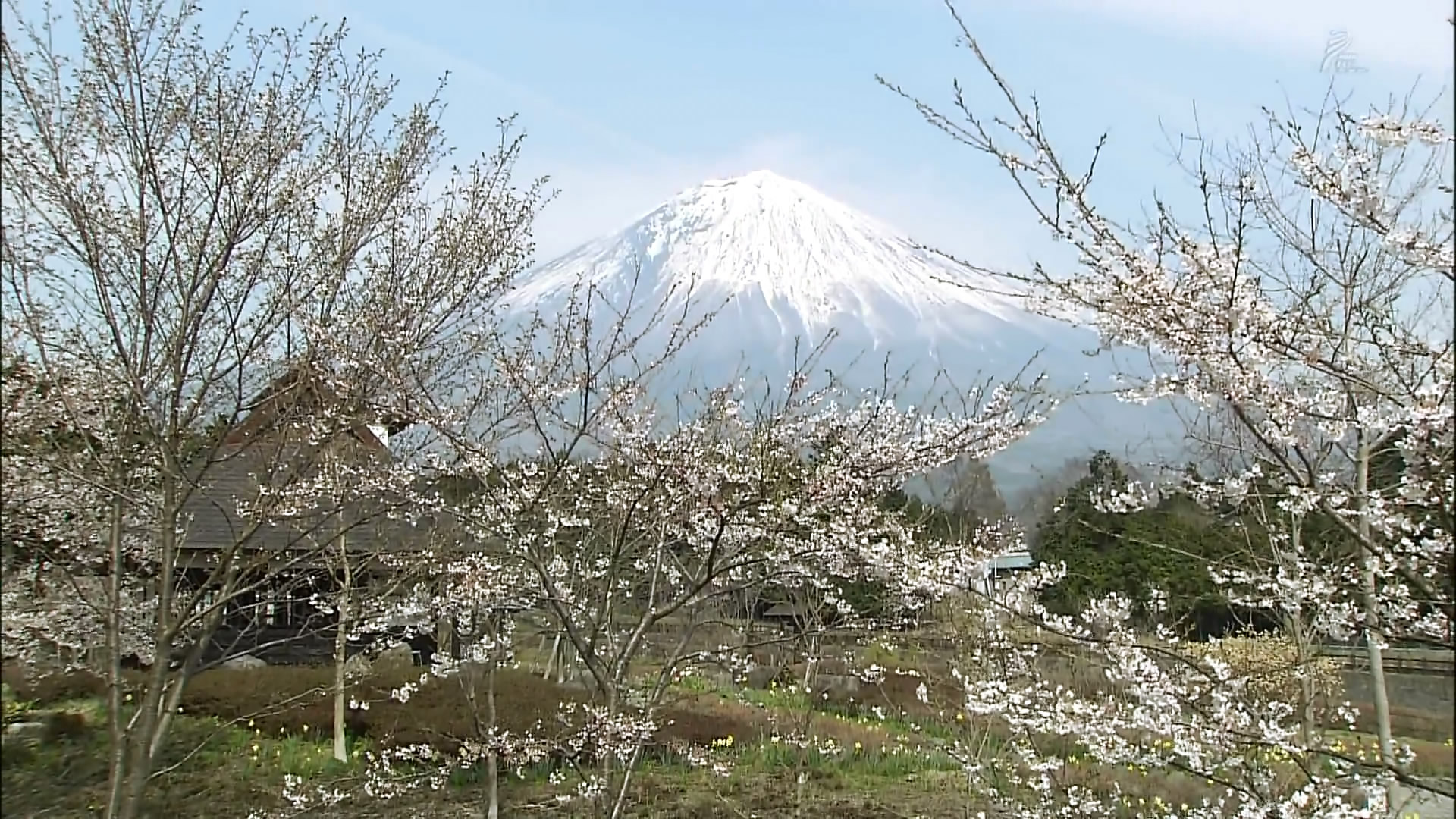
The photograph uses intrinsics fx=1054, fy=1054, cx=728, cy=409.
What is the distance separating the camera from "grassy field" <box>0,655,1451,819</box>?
16.5 feet

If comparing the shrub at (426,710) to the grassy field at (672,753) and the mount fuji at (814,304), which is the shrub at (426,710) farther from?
the mount fuji at (814,304)

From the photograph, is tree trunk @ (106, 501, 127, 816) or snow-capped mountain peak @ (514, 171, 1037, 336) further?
snow-capped mountain peak @ (514, 171, 1037, 336)

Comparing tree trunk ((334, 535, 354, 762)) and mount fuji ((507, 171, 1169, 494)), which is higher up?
mount fuji ((507, 171, 1169, 494))

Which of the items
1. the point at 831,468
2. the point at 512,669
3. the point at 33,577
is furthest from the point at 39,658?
the point at 512,669

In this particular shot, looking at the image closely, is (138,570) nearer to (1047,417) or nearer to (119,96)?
(119,96)

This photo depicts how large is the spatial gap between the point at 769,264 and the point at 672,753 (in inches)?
123

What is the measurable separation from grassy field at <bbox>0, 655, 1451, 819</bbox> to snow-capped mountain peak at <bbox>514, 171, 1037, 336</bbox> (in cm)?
205

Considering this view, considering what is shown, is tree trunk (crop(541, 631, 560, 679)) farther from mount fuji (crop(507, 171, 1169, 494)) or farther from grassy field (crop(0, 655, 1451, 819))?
mount fuji (crop(507, 171, 1169, 494))

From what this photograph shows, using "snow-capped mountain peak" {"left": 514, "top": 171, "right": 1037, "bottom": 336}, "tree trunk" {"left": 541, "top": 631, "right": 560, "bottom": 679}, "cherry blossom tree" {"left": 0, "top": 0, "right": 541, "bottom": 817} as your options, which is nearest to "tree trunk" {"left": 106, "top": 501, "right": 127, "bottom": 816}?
"cherry blossom tree" {"left": 0, "top": 0, "right": 541, "bottom": 817}

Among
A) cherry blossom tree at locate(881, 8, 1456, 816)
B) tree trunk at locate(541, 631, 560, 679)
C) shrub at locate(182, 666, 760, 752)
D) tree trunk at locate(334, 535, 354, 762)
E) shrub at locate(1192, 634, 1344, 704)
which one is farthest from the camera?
tree trunk at locate(541, 631, 560, 679)

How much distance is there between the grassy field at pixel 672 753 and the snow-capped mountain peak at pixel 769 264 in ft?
6.72

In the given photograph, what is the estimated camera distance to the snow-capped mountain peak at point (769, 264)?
450 cm

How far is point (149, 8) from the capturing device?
2980 mm

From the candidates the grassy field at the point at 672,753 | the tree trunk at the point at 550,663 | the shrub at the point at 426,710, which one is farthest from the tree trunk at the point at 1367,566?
the tree trunk at the point at 550,663
